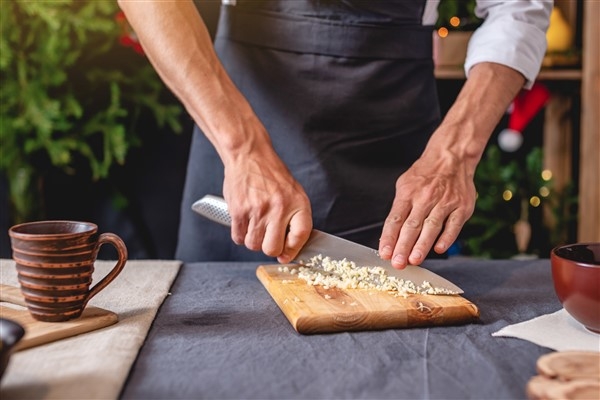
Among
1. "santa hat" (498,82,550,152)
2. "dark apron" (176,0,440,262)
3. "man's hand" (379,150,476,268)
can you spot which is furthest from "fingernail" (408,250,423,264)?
"santa hat" (498,82,550,152)

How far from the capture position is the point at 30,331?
2.64ft

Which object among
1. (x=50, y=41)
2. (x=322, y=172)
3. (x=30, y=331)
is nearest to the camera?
(x=30, y=331)

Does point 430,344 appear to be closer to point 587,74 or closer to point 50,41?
point 50,41

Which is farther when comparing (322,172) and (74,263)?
(322,172)

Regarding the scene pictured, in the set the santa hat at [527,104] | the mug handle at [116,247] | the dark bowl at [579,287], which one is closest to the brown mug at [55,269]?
the mug handle at [116,247]

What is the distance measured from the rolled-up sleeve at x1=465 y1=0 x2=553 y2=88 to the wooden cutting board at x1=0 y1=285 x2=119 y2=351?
87 cm

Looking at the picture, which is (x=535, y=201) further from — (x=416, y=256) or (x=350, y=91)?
(x=416, y=256)

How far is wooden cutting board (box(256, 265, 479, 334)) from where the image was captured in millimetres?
868

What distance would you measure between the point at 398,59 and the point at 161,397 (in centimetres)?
96

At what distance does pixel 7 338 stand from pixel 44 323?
168 mm

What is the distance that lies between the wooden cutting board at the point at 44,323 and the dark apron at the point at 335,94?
0.55 metres

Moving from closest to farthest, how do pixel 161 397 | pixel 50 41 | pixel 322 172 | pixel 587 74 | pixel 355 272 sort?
1. pixel 161 397
2. pixel 355 272
3. pixel 322 172
4. pixel 50 41
5. pixel 587 74

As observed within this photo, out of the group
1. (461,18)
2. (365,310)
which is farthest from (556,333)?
(461,18)

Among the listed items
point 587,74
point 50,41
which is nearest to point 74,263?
point 50,41
